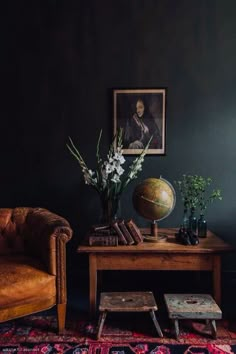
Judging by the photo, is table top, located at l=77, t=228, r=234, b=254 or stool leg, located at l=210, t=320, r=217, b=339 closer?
stool leg, located at l=210, t=320, r=217, b=339

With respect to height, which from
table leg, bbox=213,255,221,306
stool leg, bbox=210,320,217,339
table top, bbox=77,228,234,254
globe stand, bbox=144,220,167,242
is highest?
globe stand, bbox=144,220,167,242

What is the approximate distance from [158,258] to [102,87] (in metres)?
1.81

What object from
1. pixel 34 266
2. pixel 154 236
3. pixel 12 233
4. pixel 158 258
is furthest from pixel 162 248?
pixel 12 233

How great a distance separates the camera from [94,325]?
9.02 feet

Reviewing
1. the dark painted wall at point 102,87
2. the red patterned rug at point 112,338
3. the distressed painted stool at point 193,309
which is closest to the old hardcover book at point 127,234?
the distressed painted stool at point 193,309

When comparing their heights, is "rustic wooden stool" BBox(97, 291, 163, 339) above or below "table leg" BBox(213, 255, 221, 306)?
below

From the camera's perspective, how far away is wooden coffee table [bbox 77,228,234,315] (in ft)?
8.93

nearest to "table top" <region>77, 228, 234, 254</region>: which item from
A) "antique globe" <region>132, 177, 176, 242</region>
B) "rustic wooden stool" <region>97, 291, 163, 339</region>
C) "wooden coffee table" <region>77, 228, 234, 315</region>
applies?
"wooden coffee table" <region>77, 228, 234, 315</region>

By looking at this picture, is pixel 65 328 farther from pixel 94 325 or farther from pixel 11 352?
pixel 11 352

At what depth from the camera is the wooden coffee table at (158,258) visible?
2723 mm

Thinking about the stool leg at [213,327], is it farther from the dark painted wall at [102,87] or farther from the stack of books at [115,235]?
the dark painted wall at [102,87]

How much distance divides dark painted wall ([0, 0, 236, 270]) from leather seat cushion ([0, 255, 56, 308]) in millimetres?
1105

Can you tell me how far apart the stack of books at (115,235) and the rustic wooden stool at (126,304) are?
0.40 metres

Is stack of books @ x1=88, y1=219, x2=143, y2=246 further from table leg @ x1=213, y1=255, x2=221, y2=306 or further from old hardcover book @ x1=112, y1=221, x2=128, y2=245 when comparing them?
table leg @ x1=213, y1=255, x2=221, y2=306
